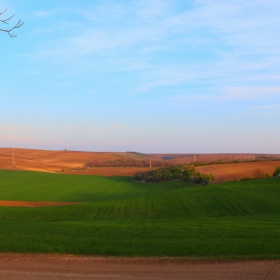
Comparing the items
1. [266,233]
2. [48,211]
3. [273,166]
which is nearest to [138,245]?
[266,233]

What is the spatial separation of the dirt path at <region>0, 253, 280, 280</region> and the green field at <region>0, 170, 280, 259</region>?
52cm

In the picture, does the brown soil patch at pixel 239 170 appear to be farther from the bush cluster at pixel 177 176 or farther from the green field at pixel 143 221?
the green field at pixel 143 221

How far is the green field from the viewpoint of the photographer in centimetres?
1043

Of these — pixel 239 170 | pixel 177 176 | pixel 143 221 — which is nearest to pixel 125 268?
pixel 143 221

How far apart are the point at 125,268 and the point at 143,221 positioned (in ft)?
47.4

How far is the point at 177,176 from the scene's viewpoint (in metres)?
67.6

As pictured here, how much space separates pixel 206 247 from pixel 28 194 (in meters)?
43.0

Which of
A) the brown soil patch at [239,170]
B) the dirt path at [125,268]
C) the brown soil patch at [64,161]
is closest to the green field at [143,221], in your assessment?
the dirt path at [125,268]

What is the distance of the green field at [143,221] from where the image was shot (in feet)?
34.2

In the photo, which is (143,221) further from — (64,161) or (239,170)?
(64,161)

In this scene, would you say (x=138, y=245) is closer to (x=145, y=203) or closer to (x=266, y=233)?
(x=266, y=233)

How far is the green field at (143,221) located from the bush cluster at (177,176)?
2083 mm

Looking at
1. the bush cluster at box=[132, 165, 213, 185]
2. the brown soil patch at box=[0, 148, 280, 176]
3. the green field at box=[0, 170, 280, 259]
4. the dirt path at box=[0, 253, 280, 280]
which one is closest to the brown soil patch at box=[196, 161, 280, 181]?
the bush cluster at box=[132, 165, 213, 185]

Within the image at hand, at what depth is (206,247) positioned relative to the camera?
1044 cm
